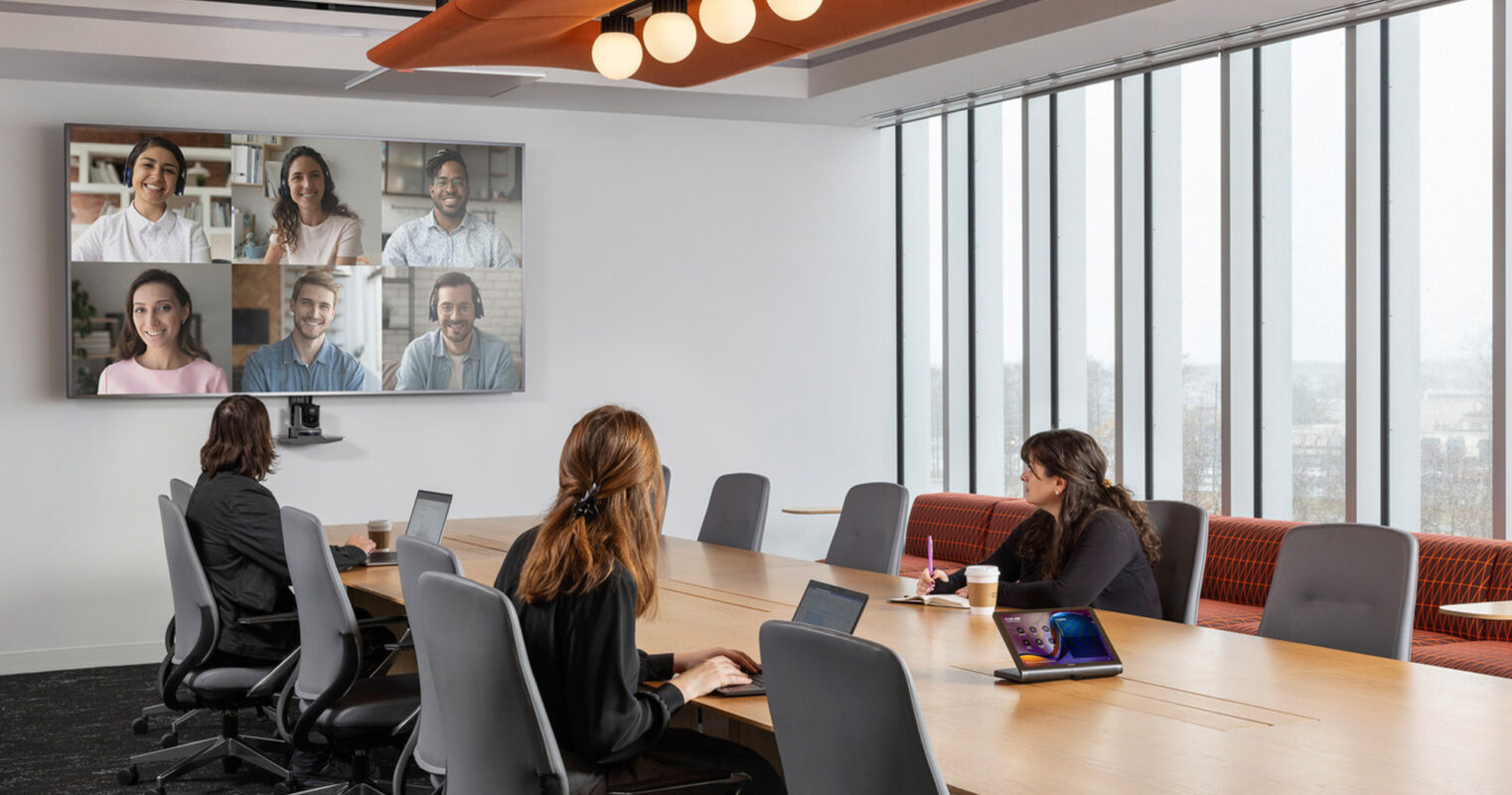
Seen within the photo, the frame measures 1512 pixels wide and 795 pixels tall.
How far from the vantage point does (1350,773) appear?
230cm

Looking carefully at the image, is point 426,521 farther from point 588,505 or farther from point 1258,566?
point 1258,566

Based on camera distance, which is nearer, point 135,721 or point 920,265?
point 135,721

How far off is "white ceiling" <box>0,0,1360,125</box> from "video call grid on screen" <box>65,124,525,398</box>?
0.38 metres

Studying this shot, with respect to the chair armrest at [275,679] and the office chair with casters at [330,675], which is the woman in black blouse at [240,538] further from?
the office chair with casters at [330,675]

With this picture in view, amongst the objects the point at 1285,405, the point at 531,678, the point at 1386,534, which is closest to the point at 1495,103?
the point at 1285,405

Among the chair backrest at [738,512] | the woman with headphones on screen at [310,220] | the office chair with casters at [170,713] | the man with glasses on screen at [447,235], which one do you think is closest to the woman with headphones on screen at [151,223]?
the woman with headphones on screen at [310,220]

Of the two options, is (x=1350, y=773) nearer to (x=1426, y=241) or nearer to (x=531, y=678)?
(x=531, y=678)

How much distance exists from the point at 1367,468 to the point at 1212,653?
Answer: 3.40 metres

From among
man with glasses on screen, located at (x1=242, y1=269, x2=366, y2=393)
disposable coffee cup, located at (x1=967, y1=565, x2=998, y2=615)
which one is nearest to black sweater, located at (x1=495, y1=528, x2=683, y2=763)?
disposable coffee cup, located at (x1=967, y1=565, x2=998, y2=615)

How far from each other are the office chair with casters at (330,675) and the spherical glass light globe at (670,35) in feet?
5.79

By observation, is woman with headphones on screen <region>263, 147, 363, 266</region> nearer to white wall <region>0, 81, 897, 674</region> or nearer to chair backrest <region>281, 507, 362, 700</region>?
white wall <region>0, 81, 897, 674</region>

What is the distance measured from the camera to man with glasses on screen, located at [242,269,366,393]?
24.7ft

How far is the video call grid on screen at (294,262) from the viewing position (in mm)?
7211

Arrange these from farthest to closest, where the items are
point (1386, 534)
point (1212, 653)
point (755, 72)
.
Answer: point (755, 72) < point (1386, 534) < point (1212, 653)
